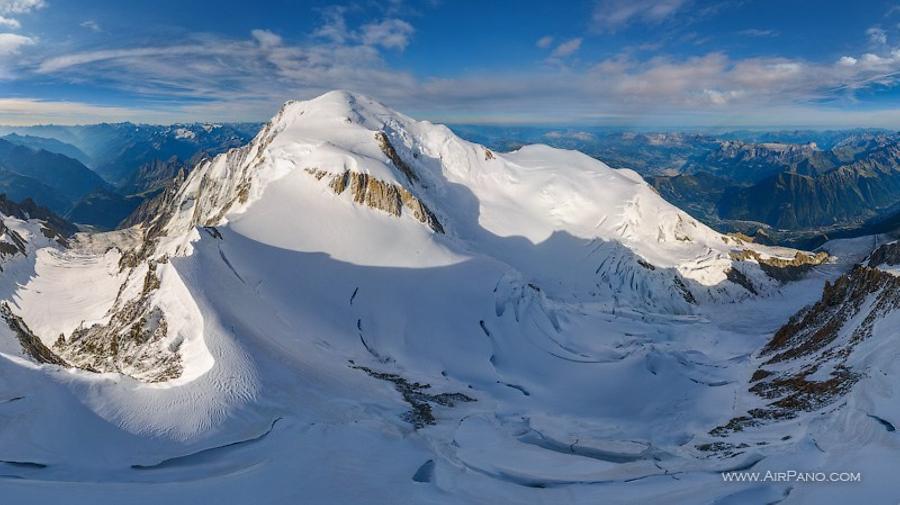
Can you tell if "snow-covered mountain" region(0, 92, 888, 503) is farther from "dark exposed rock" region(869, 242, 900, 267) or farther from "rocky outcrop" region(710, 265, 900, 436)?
"dark exposed rock" region(869, 242, 900, 267)

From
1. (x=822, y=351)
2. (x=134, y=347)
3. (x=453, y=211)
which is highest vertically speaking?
(x=453, y=211)

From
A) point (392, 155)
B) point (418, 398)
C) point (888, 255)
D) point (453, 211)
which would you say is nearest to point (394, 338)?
point (418, 398)

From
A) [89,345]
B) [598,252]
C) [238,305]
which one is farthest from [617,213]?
[89,345]

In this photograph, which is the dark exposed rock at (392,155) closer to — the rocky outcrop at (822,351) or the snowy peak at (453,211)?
the snowy peak at (453,211)

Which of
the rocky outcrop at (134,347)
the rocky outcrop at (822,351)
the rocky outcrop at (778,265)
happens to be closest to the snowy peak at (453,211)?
the rocky outcrop at (778,265)

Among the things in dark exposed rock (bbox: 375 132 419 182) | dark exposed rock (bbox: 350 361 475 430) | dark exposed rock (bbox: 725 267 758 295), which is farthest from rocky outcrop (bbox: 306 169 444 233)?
dark exposed rock (bbox: 725 267 758 295)

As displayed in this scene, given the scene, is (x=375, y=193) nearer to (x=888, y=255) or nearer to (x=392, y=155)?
(x=392, y=155)
